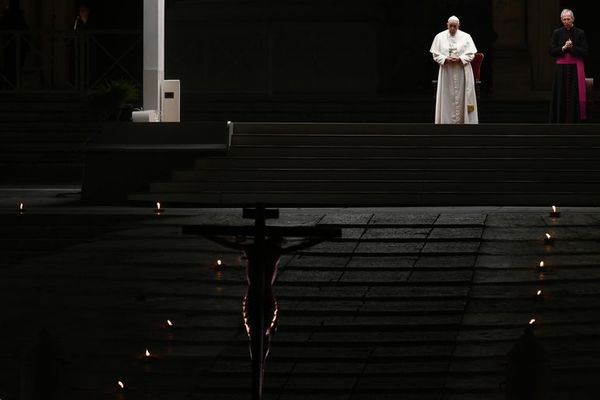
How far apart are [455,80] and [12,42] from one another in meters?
8.40

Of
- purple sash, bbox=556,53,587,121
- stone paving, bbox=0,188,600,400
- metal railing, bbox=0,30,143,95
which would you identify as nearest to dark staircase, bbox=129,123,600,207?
stone paving, bbox=0,188,600,400

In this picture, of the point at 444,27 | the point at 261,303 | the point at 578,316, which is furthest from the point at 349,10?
the point at 261,303

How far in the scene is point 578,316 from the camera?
1330 cm

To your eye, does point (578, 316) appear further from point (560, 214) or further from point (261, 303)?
point (261, 303)

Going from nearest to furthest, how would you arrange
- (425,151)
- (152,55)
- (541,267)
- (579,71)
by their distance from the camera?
(541,267), (425,151), (152,55), (579,71)

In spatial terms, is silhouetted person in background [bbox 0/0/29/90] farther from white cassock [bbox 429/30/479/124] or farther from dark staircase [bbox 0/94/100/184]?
white cassock [bbox 429/30/479/124]

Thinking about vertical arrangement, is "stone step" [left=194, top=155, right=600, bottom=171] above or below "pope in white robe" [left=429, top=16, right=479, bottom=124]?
below

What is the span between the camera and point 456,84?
2284cm

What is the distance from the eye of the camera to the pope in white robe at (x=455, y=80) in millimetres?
22812

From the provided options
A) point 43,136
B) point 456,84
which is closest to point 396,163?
point 456,84

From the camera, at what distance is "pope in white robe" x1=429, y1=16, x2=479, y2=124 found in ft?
74.8

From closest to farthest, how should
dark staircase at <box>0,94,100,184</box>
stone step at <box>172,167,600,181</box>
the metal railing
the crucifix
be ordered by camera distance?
1. the crucifix
2. stone step at <box>172,167,600,181</box>
3. dark staircase at <box>0,94,100,184</box>
4. the metal railing

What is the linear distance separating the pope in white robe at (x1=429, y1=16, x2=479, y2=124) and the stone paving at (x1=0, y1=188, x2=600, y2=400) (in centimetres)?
523

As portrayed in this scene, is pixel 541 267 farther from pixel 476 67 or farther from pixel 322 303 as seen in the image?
pixel 476 67
